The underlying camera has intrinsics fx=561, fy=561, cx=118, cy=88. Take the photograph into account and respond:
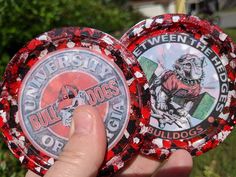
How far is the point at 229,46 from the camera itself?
2457 mm

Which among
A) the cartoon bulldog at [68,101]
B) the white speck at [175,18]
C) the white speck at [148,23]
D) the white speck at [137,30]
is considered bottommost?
the cartoon bulldog at [68,101]

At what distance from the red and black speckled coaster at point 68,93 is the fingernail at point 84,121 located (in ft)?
0.79

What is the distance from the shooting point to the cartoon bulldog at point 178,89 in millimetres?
2449

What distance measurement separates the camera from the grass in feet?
10.9

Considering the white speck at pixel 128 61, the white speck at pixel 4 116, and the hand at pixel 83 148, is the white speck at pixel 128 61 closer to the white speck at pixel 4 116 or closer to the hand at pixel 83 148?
the hand at pixel 83 148

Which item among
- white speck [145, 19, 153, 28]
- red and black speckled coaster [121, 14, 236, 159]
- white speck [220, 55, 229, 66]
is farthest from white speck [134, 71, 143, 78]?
white speck [220, 55, 229, 66]

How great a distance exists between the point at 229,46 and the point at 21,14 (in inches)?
93.7

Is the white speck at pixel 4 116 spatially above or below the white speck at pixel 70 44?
below

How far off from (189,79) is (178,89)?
0.22 ft

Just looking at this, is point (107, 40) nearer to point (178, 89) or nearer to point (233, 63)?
point (178, 89)

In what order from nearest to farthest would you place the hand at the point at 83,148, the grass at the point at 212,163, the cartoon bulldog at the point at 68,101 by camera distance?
the hand at the point at 83,148
the cartoon bulldog at the point at 68,101
the grass at the point at 212,163

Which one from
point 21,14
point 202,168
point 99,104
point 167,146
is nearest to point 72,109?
point 99,104

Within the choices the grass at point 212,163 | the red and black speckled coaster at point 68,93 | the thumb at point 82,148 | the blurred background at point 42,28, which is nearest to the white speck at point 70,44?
the red and black speckled coaster at point 68,93

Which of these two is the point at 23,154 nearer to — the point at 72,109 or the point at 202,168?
the point at 72,109
